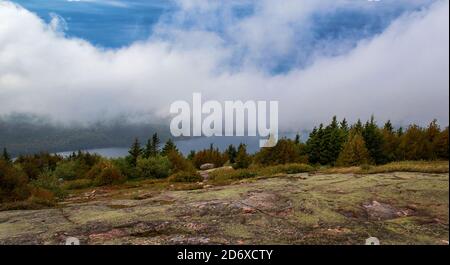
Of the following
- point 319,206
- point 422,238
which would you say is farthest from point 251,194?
point 422,238

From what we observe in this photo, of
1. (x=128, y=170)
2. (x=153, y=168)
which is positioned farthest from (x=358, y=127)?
(x=128, y=170)

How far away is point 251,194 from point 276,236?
4.53 meters

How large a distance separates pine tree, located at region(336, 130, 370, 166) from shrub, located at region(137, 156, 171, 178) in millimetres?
29765

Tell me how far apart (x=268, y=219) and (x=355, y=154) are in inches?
635

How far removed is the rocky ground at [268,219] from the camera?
27.4 ft

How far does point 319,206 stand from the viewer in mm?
10734

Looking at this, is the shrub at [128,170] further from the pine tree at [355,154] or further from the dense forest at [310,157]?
the pine tree at [355,154]

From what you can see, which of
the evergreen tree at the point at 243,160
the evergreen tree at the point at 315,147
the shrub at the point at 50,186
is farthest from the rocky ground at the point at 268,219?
the evergreen tree at the point at 243,160

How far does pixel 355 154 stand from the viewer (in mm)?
24453

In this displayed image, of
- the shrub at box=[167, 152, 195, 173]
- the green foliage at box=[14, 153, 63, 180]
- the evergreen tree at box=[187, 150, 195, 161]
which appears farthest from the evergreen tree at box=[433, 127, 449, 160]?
the evergreen tree at box=[187, 150, 195, 161]

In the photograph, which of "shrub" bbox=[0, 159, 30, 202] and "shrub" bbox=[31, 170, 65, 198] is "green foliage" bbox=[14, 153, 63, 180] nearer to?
"shrub" bbox=[31, 170, 65, 198]

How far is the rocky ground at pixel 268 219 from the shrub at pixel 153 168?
3737 centimetres

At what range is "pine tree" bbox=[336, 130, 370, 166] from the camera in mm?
24188
